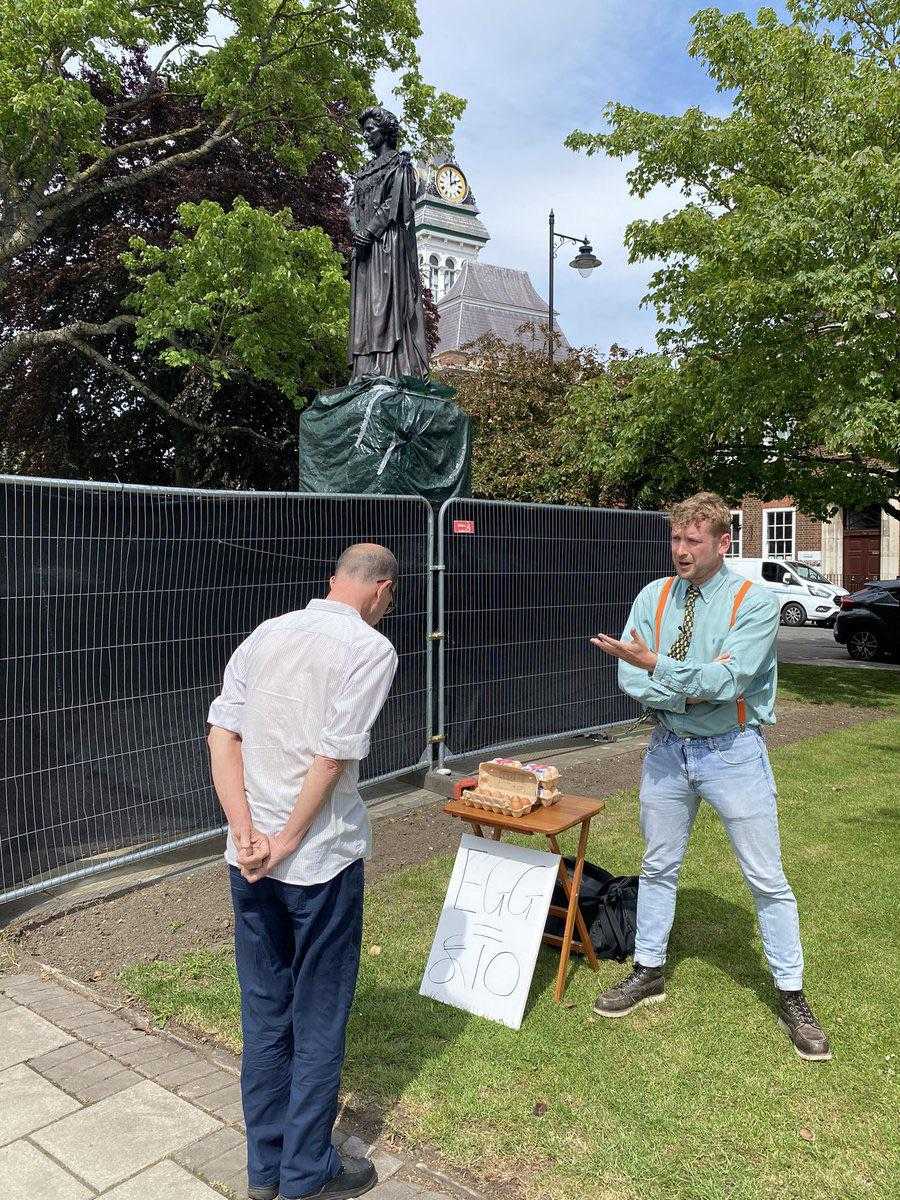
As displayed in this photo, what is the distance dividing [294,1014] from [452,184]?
109 metres

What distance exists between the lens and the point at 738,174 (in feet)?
42.9

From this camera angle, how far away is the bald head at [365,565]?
8.27 feet

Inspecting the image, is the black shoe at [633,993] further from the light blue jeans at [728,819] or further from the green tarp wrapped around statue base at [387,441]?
the green tarp wrapped around statue base at [387,441]

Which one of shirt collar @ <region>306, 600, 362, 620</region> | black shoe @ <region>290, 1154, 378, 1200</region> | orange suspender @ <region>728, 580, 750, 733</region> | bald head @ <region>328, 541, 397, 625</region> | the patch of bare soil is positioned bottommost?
the patch of bare soil

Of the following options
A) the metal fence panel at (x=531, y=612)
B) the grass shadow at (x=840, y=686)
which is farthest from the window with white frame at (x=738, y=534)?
the metal fence panel at (x=531, y=612)

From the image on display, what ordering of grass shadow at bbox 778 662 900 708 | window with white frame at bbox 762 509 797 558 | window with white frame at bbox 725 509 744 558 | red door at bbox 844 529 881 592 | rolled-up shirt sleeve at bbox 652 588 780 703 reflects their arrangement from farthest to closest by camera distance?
window with white frame at bbox 725 509 744 558
window with white frame at bbox 762 509 797 558
red door at bbox 844 529 881 592
grass shadow at bbox 778 662 900 708
rolled-up shirt sleeve at bbox 652 588 780 703

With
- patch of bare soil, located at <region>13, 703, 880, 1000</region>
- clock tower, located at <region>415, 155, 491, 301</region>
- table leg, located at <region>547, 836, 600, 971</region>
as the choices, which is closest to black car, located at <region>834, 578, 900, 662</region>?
patch of bare soil, located at <region>13, 703, 880, 1000</region>

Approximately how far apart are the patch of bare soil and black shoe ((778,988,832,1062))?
247 centimetres

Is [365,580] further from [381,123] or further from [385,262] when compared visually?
[381,123]

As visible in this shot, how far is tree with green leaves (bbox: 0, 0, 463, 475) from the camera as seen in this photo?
1303cm

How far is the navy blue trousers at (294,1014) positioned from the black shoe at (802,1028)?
1806mm

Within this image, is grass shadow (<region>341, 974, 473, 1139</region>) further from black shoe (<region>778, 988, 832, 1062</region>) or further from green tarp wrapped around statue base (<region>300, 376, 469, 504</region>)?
green tarp wrapped around statue base (<region>300, 376, 469, 504</region>)

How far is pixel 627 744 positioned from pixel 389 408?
4.13m

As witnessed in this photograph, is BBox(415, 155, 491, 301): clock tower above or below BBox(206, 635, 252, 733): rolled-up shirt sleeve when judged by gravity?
above
